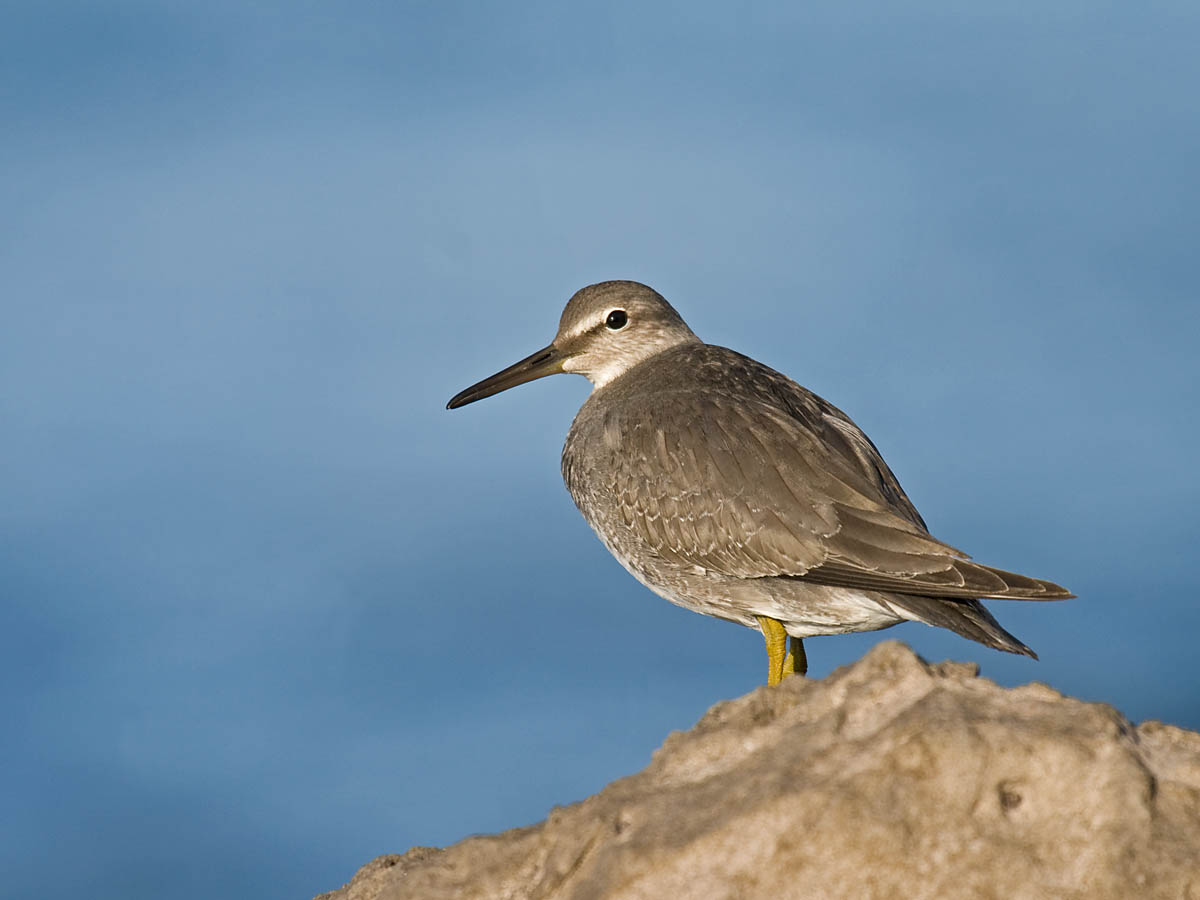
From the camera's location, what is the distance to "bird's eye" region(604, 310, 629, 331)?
1074 centimetres

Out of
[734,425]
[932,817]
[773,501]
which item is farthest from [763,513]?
[932,817]

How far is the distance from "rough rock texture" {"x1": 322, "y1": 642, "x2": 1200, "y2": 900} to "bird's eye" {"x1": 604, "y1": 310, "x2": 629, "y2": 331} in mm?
6153

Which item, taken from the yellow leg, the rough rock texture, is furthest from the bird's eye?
the rough rock texture

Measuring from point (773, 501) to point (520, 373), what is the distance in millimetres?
3435

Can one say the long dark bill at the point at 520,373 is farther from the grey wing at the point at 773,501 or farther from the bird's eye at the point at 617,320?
the grey wing at the point at 773,501

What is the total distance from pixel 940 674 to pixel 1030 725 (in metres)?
0.46

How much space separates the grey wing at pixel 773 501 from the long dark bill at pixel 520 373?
177cm

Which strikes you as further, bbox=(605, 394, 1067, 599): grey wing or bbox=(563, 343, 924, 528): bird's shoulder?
bbox=(563, 343, 924, 528): bird's shoulder

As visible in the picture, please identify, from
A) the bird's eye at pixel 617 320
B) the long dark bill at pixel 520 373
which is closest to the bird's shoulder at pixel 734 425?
the bird's eye at pixel 617 320

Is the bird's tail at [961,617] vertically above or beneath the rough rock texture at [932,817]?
above

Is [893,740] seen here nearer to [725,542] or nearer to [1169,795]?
[1169,795]

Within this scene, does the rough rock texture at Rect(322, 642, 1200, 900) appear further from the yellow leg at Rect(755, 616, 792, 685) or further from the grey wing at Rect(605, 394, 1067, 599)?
the yellow leg at Rect(755, 616, 792, 685)

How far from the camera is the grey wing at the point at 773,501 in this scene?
786 centimetres

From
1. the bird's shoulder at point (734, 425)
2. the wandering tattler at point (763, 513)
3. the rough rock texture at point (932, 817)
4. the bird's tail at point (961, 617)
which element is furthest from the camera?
the bird's shoulder at point (734, 425)
